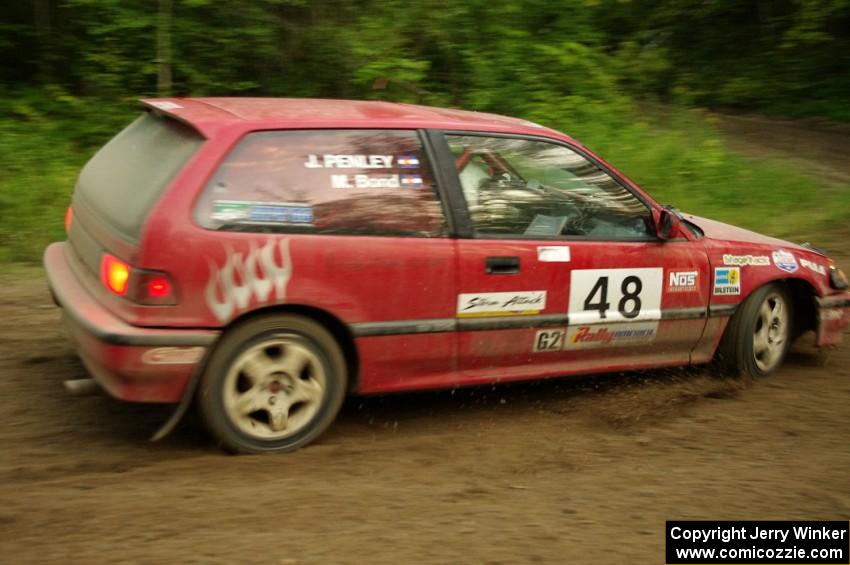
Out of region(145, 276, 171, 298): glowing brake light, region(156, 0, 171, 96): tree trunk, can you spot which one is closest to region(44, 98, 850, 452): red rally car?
region(145, 276, 171, 298): glowing brake light

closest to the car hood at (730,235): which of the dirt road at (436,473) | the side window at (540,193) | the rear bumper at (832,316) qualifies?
the rear bumper at (832,316)

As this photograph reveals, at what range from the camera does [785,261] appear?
6.02 metres

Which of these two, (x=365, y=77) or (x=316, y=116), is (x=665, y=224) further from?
(x=365, y=77)

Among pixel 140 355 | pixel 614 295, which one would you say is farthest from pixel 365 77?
pixel 140 355

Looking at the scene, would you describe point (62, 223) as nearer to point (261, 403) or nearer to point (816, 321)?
point (261, 403)

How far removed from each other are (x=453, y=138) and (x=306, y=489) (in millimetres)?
1905

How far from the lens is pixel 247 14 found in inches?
436

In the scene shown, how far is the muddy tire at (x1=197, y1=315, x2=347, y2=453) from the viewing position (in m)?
4.45

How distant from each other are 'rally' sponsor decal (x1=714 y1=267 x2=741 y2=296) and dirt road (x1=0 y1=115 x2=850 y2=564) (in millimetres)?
565

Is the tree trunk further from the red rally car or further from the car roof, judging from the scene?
the car roof

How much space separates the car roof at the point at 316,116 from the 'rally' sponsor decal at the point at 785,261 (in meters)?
1.61

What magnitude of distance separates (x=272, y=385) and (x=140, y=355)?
61cm

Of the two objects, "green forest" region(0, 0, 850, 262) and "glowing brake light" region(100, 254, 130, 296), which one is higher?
"green forest" region(0, 0, 850, 262)

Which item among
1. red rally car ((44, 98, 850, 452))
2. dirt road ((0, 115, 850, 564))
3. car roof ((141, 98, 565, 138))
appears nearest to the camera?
dirt road ((0, 115, 850, 564))
